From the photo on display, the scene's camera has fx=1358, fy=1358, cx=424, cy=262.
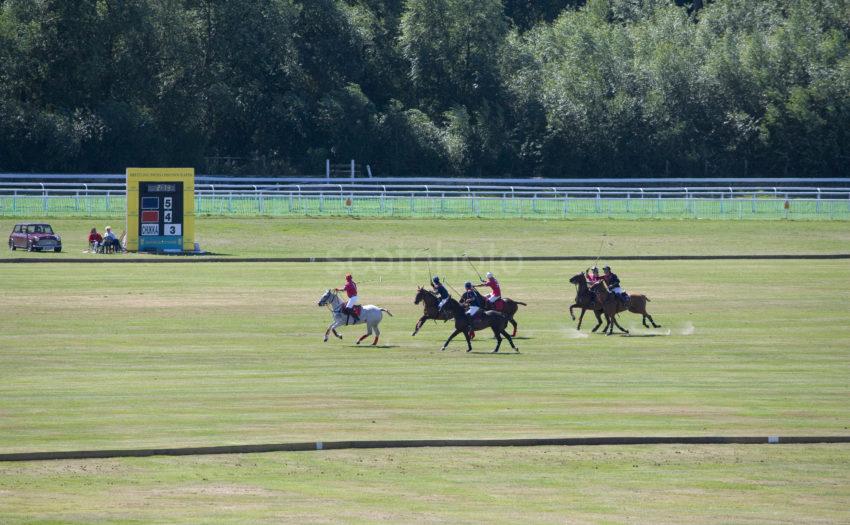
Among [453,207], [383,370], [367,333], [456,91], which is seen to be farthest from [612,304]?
[456,91]

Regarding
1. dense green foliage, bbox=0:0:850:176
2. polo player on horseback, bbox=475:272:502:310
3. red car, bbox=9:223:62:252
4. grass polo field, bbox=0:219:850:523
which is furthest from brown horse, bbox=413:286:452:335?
dense green foliage, bbox=0:0:850:176

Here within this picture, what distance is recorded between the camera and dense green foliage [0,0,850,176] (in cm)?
8688

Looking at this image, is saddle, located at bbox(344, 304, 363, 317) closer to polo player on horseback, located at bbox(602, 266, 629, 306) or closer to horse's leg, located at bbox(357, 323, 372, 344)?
horse's leg, located at bbox(357, 323, 372, 344)

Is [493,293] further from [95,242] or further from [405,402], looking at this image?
[95,242]

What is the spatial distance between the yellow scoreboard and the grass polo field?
954 centimetres

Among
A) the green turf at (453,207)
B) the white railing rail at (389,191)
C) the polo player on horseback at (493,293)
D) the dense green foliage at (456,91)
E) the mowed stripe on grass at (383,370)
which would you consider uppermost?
the dense green foliage at (456,91)

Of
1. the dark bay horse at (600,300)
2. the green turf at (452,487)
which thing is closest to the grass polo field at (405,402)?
the green turf at (452,487)

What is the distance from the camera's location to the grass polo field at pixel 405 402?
54.2 ft

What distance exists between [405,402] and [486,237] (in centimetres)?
3717

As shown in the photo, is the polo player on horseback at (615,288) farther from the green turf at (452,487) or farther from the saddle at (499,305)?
the green turf at (452,487)

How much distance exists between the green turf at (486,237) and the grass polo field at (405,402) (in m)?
11.3

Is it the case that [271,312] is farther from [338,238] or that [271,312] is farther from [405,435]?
[338,238]

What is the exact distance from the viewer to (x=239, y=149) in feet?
305

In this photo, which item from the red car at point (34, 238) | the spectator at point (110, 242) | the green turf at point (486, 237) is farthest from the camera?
the green turf at point (486, 237)
